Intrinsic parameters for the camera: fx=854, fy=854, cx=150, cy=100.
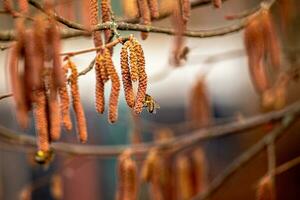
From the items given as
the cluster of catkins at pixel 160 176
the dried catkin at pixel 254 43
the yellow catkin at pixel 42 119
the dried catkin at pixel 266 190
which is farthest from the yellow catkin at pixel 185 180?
the yellow catkin at pixel 42 119

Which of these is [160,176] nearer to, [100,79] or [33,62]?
[100,79]

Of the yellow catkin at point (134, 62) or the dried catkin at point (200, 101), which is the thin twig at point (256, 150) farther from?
the yellow catkin at point (134, 62)

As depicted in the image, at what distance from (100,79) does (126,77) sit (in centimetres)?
12

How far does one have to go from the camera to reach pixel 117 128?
19.9 ft

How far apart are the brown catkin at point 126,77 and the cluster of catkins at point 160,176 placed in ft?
2.11

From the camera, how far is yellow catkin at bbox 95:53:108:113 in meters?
1.64

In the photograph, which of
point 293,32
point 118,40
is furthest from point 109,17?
point 293,32

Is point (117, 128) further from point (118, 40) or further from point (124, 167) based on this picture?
point (118, 40)

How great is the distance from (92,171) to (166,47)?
1.08 metres

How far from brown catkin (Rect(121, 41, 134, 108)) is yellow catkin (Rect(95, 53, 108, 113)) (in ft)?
0.33

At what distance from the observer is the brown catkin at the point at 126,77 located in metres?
1.53

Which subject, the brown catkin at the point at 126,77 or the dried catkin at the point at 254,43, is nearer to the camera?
the brown catkin at the point at 126,77

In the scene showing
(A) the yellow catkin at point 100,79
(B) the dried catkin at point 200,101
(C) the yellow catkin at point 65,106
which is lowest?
(B) the dried catkin at point 200,101

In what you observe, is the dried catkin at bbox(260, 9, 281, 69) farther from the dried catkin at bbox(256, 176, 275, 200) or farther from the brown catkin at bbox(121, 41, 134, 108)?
the brown catkin at bbox(121, 41, 134, 108)
